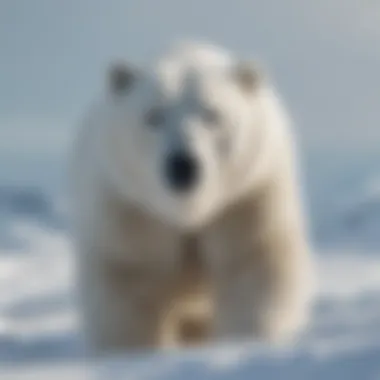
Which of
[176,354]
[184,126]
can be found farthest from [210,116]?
[176,354]

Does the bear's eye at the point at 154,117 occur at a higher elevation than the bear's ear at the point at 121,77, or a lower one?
lower

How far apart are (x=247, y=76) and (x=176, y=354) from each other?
1.57 meters

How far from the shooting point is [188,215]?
3441mm

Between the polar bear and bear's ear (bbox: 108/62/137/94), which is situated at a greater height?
bear's ear (bbox: 108/62/137/94)

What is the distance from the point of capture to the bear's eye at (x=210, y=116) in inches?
135

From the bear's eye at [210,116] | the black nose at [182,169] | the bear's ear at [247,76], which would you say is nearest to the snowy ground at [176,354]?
the black nose at [182,169]

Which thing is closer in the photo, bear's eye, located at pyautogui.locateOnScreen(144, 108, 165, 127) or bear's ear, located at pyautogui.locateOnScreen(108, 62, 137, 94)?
bear's eye, located at pyautogui.locateOnScreen(144, 108, 165, 127)

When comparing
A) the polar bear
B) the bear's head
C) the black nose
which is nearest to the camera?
the black nose

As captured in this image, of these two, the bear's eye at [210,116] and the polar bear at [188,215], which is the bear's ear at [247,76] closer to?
the polar bear at [188,215]

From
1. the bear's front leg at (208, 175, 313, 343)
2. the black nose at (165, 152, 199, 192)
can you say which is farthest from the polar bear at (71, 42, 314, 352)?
the black nose at (165, 152, 199, 192)

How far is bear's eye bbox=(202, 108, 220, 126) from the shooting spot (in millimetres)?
3439

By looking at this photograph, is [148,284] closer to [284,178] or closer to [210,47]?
[284,178]

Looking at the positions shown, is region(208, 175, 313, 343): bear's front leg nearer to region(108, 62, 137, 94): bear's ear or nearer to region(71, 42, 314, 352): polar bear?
region(71, 42, 314, 352): polar bear

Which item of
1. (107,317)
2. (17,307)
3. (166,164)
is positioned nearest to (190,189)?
(166,164)
